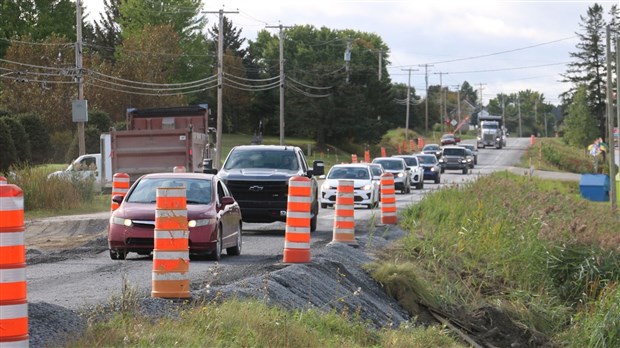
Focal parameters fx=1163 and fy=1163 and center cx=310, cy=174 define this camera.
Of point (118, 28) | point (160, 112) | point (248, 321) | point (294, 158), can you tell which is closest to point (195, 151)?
point (160, 112)

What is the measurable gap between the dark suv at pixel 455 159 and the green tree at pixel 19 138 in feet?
96.4

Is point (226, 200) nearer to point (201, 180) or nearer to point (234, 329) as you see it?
point (201, 180)

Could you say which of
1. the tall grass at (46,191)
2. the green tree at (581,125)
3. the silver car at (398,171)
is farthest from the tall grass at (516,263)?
the green tree at (581,125)

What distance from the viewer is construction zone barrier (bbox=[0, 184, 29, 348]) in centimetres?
764

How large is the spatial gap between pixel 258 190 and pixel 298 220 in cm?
819

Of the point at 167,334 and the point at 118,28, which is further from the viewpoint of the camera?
the point at 118,28

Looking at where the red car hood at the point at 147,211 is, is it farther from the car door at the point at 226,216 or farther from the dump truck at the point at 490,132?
the dump truck at the point at 490,132

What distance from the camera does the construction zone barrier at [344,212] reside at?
834 inches

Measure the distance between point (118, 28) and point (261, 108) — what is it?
20.5 meters

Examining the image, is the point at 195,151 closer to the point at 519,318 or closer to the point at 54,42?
the point at 519,318

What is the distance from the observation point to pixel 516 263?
76.5ft

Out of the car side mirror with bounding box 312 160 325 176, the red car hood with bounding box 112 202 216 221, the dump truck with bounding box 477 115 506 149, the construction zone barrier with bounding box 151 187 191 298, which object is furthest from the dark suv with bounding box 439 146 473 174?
the construction zone barrier with bounding box 151 187 191 298

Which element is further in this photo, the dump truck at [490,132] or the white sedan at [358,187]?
the dump truck at [490,132]

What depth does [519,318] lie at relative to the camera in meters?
20.3
